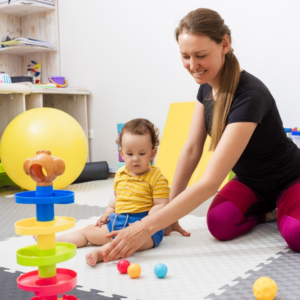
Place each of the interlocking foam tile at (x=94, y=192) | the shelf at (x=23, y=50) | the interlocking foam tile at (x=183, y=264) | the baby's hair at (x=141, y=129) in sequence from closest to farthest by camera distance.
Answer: the interlocking foam tile at (x=183, y=264) → the baby's hair at (x=141, y=129) → the interlocking foam tile at (x=94, y=192) → the shelf at (x=23, y=50)

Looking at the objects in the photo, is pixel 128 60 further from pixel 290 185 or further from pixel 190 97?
pixel 290 185

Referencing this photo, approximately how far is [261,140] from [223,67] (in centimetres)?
30

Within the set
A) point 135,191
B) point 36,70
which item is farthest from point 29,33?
point 135,191

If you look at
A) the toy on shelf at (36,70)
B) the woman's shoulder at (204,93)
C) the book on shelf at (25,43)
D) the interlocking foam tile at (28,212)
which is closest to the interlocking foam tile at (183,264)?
the interlocking foam tile at (28,212)

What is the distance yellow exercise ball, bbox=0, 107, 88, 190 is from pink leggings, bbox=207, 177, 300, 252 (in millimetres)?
1093

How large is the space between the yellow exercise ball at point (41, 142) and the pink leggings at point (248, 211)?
3.59 ft

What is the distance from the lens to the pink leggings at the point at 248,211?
1.43 m

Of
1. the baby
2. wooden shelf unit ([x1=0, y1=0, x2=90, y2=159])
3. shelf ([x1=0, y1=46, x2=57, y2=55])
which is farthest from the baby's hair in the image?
shelf ([x1=0, y1=46, x2=57, y2=55])

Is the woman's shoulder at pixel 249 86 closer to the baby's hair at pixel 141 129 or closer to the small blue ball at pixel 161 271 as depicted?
the baby's hair at pixel 141 129

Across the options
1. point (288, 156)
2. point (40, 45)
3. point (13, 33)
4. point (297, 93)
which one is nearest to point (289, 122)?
point (297, 93)

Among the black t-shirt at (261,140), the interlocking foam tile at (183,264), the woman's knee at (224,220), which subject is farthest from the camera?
the woman's knee at (224,220)

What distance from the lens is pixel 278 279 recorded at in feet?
3.74

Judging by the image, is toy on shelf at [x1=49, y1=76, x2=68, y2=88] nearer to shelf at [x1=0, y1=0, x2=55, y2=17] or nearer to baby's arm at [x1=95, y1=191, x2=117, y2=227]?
shelf at [x1=0, y1=0, x2=55, y2=17]

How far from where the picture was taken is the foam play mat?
41.9 inches
